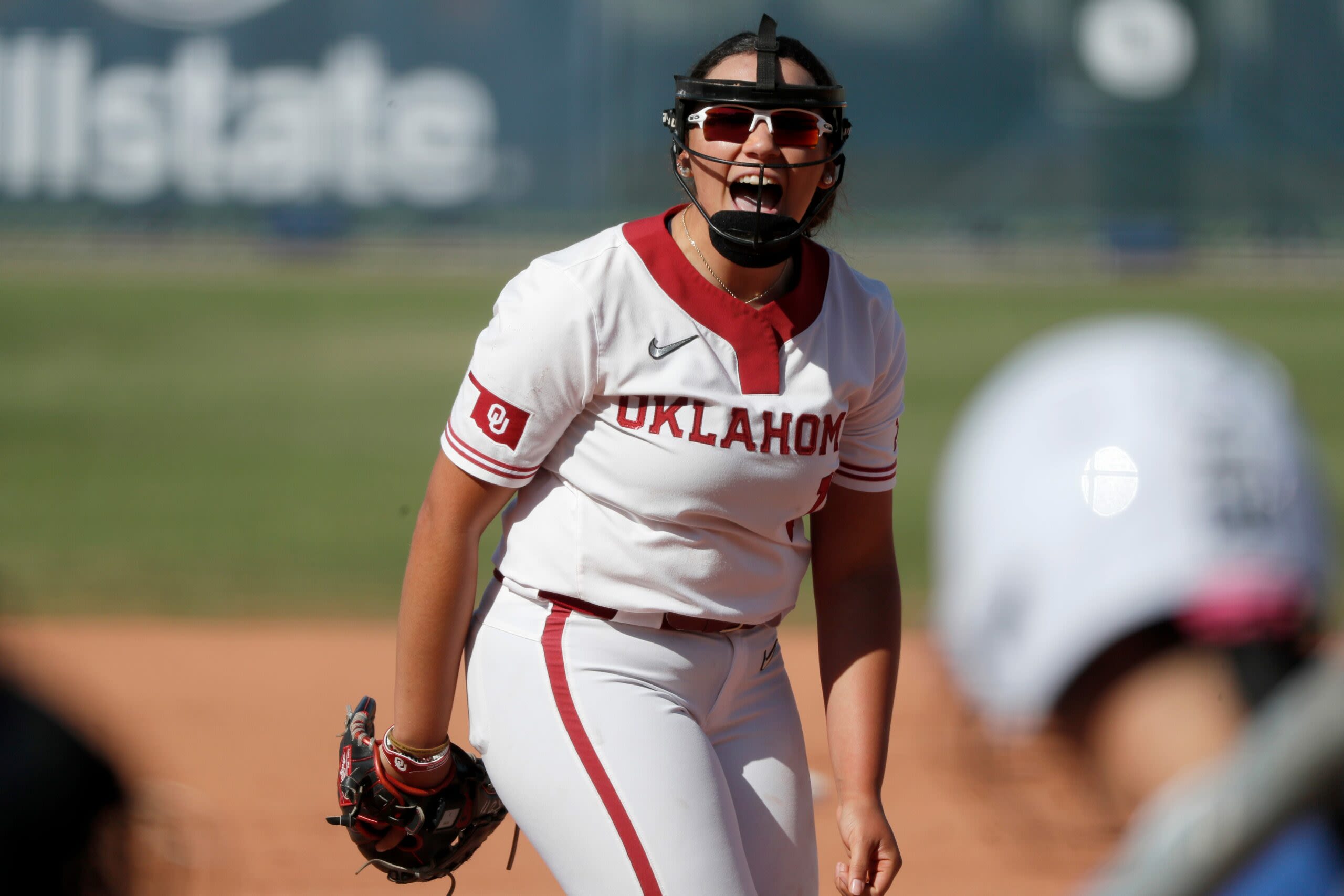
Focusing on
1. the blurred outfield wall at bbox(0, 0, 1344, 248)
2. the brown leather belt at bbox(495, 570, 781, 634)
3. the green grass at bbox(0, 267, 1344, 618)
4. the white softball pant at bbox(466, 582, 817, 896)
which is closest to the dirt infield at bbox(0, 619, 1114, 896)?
the white softball pant at bbox(466, 582, 817, 896)

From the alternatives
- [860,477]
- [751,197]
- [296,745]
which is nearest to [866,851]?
[860,477]

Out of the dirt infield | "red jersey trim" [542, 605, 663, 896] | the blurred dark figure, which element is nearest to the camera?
the blurred dark figure

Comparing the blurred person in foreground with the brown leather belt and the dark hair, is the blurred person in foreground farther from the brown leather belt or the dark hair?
the dark hair

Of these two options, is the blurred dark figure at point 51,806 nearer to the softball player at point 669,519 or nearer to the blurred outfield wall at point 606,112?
the softball player at point 669,519

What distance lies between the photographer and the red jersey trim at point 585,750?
6.53 feet

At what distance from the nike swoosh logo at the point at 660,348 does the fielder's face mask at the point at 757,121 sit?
19 cm

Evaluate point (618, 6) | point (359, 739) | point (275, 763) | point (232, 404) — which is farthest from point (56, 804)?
point (618, 6)

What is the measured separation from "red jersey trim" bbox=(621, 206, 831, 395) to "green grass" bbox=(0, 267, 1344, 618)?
6.89 feet

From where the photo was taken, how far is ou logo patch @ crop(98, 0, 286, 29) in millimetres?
24156

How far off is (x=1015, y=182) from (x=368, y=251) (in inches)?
473

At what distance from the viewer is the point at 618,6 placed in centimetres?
2467

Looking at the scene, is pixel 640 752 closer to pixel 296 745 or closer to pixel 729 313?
pixel 729 313

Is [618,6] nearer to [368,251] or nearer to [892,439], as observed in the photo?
[368,251]

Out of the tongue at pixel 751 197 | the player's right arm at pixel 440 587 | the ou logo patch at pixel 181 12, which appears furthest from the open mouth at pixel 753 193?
the ou logo patch at pixel 181 12
